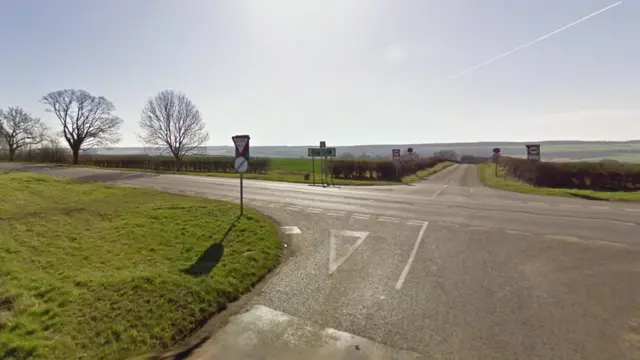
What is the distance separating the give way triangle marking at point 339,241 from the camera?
6.67m

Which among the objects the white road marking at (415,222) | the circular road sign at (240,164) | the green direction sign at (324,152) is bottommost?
the white road marking at (415,222)

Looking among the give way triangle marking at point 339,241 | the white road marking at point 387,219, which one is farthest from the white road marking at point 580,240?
the give way triangle marking at point 339,241

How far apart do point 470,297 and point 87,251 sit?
24.5 ft

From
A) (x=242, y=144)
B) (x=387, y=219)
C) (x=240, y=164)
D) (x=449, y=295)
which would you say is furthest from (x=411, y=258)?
(x=242, y=144)

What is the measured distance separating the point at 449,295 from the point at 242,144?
7.33 metres

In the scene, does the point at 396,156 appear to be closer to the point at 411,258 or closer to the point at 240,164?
the point at 240,164

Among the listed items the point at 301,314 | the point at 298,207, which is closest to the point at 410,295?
the point at 301,314

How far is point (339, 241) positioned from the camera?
8289mm

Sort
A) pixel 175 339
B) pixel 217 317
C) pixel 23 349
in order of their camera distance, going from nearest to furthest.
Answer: pixel 23 349 < pixel 175 339 < pixel 217 317

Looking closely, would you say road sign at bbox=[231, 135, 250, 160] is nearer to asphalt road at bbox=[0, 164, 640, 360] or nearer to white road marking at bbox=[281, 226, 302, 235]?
white road marking at bbox=[281, 226, 302, 235]

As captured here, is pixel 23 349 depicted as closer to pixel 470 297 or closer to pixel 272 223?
pixel 470 297

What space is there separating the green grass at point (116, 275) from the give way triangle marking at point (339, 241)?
128 centimetres

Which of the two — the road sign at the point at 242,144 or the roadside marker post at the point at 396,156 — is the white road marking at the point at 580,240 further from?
the roadside marker post at the point at 396,156

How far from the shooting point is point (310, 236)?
8.81m
